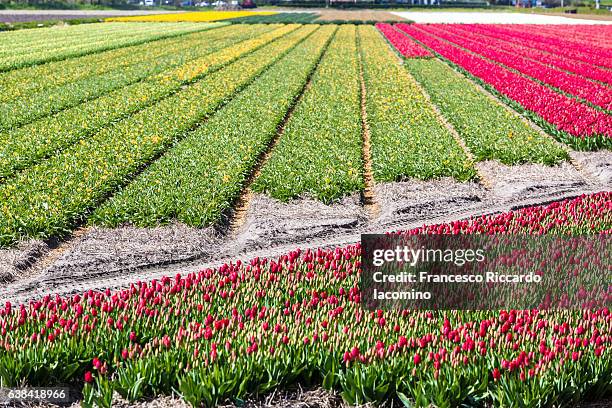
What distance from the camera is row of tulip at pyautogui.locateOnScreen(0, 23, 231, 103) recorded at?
1013 inches

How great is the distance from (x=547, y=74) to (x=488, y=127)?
471 inches

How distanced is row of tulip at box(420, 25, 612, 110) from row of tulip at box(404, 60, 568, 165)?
2965mm

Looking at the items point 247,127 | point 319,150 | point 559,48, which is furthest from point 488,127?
point 559,48

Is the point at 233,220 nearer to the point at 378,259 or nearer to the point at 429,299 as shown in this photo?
the point at 378,259

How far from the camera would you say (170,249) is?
10906mm

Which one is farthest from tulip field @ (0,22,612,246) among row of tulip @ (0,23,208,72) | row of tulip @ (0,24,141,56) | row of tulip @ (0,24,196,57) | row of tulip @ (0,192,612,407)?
row of tulip @ (0,24,141,56)

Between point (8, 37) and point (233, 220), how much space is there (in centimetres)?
4544

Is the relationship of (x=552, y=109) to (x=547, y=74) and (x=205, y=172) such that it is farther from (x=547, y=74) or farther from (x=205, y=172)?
(x=205, y=172)

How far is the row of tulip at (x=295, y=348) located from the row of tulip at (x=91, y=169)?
145 inches

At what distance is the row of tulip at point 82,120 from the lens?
15.5 m

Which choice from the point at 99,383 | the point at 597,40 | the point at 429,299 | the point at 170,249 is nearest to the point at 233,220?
the point at 170,249

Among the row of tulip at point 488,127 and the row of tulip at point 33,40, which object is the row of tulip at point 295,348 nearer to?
the row of tulip at point 488,127

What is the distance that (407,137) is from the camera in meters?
17.1

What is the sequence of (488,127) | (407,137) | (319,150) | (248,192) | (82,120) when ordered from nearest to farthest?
(248,192) < (319,150) < (407,137) < (488,127) < (82,120)
